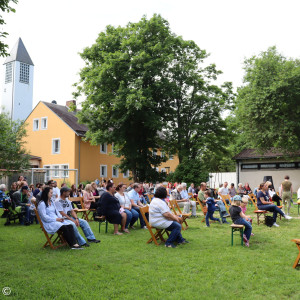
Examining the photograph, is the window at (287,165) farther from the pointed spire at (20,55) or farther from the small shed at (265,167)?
the pointed spire at (20,55)

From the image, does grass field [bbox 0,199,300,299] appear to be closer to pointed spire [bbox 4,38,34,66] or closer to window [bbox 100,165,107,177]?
window [bbox 100,165,107,177]

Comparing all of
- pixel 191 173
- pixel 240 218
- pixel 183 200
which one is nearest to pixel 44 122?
pixel 191 173

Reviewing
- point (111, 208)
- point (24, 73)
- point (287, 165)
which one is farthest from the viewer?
point (24, 73)

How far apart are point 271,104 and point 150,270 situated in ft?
79.0

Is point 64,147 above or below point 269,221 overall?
above

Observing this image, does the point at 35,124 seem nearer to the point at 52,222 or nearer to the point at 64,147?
the point at 64,147

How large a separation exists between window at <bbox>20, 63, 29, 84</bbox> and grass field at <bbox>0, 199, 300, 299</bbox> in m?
70.5

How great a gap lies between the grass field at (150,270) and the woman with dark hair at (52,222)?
1.17ft

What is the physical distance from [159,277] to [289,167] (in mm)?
32310

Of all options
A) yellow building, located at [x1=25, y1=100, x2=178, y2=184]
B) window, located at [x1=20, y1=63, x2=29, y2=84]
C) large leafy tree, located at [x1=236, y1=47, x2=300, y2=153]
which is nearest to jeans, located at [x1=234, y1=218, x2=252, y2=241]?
large leafy tree, located at [x1=236, y1=47, x2=300, y2=153]

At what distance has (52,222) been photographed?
800 centimetres

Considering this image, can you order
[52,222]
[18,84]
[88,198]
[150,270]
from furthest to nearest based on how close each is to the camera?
[18,84]
[88,198]
[52,222]
[150,270]

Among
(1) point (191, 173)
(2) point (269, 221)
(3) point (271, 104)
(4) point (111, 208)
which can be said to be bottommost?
(2) point (269, 221)

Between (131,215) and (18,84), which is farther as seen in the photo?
(18,84)
